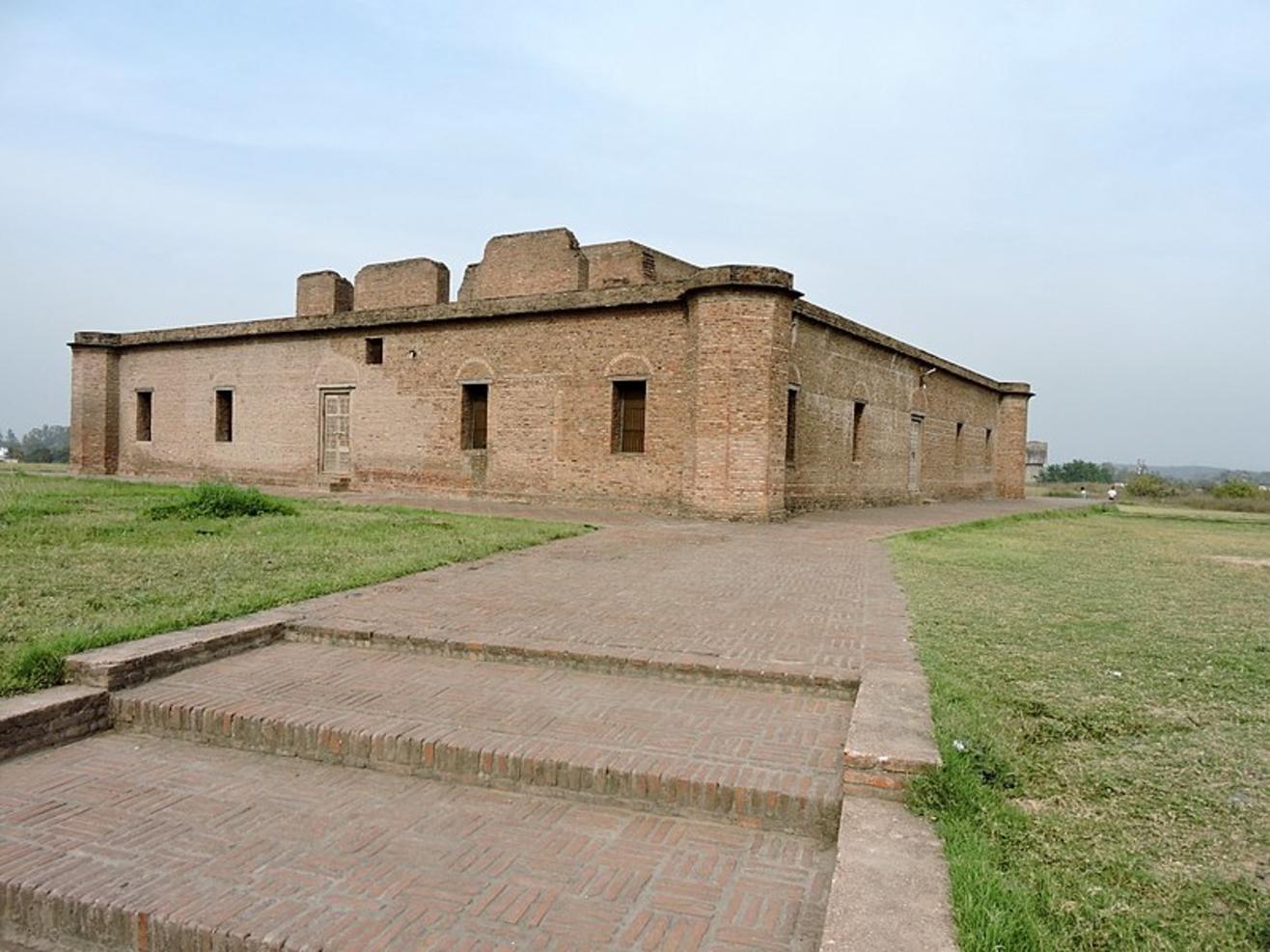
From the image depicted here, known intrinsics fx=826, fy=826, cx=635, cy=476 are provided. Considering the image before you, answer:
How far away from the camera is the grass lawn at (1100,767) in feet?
7.74

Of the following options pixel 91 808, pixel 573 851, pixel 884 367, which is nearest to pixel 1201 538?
pixel 884 367

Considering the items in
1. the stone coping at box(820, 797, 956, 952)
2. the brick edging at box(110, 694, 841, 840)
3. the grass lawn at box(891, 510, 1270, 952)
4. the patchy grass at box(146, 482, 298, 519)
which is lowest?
the brick edging at box(110, 694, 841, 840)

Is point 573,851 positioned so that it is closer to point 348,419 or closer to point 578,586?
point 578,586

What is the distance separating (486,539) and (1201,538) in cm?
1486

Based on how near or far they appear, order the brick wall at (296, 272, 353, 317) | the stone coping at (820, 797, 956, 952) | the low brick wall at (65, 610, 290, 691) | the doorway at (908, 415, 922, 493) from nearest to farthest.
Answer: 1. the stone coping at (820, 797, 956, 952)
2. the low brick wall at (65, 610, 290, 691)
3. the doorway at (908, 415, 922, 493)
4. the brick wall at (296, 272, 353, 317)

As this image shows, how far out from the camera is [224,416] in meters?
22.8

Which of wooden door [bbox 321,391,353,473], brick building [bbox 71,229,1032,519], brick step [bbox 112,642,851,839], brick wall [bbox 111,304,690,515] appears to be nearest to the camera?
brick step [bbox 112,642,851,839]

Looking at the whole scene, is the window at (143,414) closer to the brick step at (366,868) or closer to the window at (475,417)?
the window at (475,417)

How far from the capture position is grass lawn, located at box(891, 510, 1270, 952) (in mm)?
2359

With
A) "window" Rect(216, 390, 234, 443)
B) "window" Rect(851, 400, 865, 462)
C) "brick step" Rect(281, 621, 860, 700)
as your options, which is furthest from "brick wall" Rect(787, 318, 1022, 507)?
"window" Rect(216, 390, 234, 443)

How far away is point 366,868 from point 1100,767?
293 cm

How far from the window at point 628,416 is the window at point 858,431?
5.71 meters

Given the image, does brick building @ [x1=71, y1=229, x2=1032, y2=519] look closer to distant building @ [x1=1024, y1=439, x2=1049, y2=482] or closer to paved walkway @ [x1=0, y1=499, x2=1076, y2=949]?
paved walkway @ [x1=0, y1=499, x2=1076, y2=949]

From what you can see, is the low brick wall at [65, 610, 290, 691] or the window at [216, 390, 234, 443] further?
the window at [216, 390, 234, 443]
